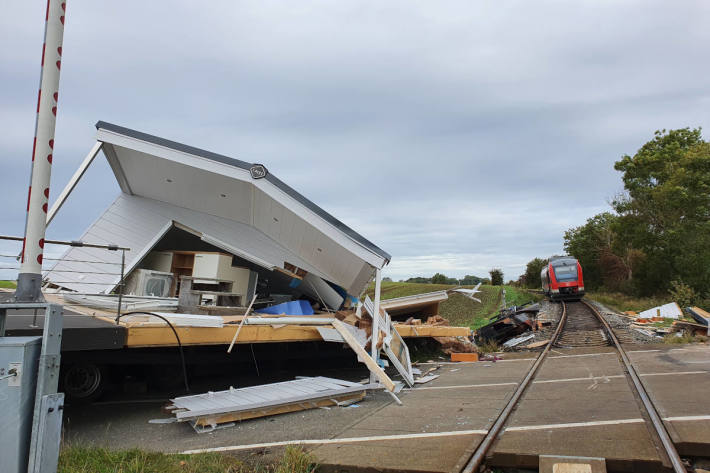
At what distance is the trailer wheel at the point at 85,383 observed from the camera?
7238 millimetres

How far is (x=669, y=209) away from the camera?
1384 inches

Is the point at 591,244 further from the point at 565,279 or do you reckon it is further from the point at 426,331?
the point at 426,331

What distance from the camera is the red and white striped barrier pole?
3432 mm

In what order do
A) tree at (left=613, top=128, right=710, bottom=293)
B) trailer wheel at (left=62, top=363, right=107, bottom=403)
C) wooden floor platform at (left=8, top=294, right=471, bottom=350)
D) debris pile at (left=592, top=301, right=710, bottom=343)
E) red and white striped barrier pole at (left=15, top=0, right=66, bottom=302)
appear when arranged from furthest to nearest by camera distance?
tree at (left=613, top=128, right=710, bottom=293), debris pile at (left=592, top=301, right=710, bottom=343), trailer wheel at (left=62, top=363, right=107, bottom=403), wooden floor platform at (left=8, top=294, right=471, bottom=350), red and white striped barrier pole at (left=15, top=0, right=66, bottom=302)

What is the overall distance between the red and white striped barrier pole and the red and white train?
33129 millimetres

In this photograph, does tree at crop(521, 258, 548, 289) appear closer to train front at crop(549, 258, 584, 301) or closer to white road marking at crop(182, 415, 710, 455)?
train front at crop(549, 258, 584, 301)

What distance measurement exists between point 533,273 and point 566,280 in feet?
118

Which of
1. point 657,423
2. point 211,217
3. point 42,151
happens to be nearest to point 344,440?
point 657,423

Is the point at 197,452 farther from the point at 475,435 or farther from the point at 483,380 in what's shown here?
the point at 483,380

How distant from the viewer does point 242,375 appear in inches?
403

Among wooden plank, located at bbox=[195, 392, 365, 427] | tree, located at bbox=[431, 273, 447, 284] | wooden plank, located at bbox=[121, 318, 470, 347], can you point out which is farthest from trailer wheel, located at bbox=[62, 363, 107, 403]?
tree, located at bbox=[431, 273, 447, 284]

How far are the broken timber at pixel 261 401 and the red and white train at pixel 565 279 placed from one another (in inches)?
1095

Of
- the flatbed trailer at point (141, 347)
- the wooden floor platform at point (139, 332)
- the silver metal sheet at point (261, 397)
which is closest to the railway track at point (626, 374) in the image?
the silver metal sheet at point (261, 397)

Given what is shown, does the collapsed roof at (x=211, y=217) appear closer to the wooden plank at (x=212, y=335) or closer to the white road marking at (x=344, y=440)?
the wooden plank at (x=212, y=335)
